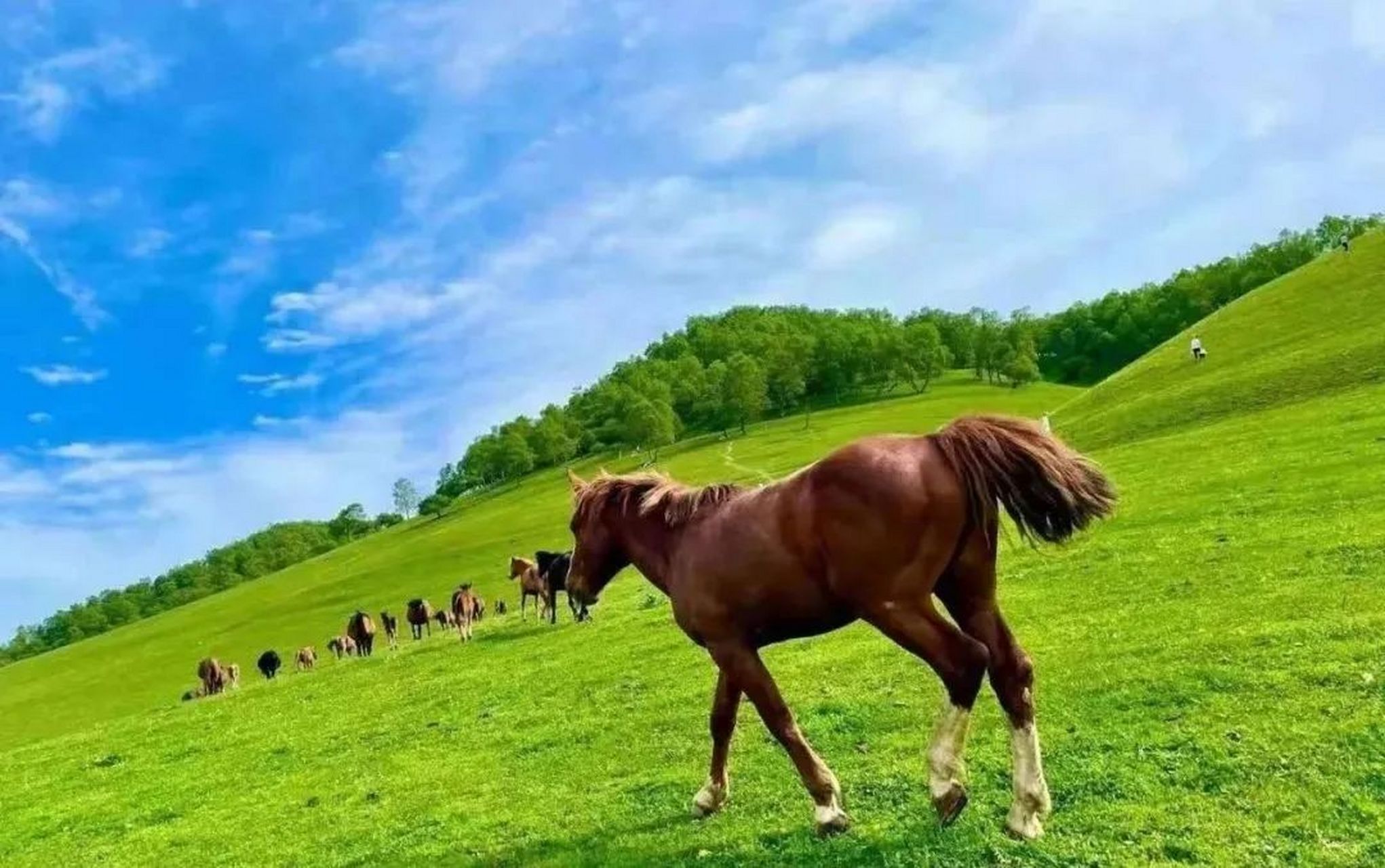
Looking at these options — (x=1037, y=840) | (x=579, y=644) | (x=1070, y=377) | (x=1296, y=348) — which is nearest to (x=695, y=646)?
(x=579, y=644)

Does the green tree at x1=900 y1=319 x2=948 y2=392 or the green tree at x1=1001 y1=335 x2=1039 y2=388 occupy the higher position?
the green tree at x1=900 y1=319 x2=948 y2=392

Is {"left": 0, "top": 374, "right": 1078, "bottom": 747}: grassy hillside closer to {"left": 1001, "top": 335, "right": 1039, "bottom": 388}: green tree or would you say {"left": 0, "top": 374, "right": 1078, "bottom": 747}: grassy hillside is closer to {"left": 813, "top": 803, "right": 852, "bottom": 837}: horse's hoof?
{"left": 1001, "top": 335, "right": 1039, "bottom": 388}: green tree

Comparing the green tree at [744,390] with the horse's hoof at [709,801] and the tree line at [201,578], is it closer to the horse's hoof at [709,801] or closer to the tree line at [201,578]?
the tree line at [201,578]

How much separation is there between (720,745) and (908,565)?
7.93ft

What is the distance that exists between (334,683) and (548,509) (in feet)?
221

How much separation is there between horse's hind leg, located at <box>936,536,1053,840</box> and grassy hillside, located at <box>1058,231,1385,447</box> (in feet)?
107

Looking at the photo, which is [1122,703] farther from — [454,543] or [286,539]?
[286,539]

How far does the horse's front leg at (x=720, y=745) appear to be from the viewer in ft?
24.7

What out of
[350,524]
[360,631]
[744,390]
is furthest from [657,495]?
[350,524]

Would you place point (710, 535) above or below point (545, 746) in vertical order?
above

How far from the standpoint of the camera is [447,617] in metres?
43.9

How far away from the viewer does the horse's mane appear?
7750 millimetres

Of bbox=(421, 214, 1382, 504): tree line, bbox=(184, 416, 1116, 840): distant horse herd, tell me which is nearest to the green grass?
bbox=(184, 416, 1116, 840): distant horse herd

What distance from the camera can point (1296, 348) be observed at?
42.7 metres
